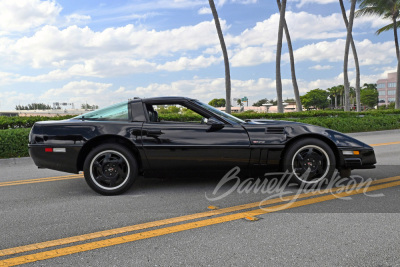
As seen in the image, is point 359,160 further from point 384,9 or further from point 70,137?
point 384,9

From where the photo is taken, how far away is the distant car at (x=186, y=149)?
4523 mm

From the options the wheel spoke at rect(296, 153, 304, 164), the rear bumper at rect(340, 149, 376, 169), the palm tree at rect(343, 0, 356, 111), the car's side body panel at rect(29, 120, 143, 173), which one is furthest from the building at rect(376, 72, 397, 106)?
the car's side body panel at rect(29, 120, 143, 173)

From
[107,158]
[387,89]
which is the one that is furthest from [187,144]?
[387,89]

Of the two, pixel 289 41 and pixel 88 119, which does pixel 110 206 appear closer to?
pixel 88 119

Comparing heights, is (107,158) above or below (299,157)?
above

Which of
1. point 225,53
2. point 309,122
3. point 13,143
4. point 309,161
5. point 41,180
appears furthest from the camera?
point 225,53

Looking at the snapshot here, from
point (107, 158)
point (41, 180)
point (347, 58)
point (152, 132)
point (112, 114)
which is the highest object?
point (347, 58)

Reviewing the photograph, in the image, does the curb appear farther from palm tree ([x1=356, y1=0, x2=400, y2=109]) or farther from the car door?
palm tree ([x1=356, y1=0, x2=400, y2=109])

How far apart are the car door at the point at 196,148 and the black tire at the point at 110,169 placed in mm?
272

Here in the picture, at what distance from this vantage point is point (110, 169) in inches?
179

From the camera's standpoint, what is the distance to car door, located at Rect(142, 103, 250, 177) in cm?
451

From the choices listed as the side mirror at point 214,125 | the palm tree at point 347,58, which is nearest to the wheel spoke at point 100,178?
the side mirror at point 214,125

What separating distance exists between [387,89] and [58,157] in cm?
15516

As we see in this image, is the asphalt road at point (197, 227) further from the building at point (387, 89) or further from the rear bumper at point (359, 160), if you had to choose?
the building at point (387, 89)
